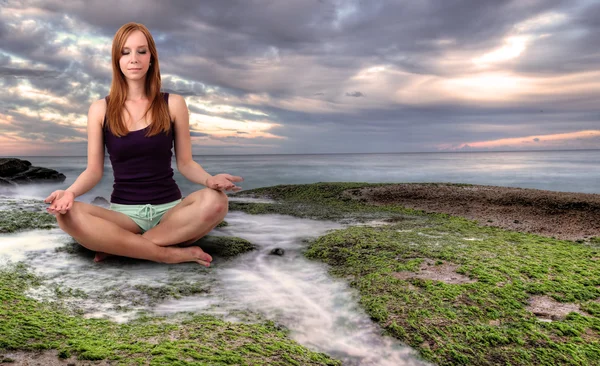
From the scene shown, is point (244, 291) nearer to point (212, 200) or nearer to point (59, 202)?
point (212, 200)

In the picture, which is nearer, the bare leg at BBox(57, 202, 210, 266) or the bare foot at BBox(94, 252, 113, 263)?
the bare leg at BBox(57, 202, 210, 266)

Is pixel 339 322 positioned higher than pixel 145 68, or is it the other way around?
pixel 145 68

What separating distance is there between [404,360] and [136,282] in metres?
2.53

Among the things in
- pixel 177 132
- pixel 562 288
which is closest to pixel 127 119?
pixel 177 132

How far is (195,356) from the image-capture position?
251 centimetres

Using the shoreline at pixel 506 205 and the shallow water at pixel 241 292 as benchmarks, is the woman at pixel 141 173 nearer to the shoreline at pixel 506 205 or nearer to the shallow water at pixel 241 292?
the shallow water at pixel 241 292

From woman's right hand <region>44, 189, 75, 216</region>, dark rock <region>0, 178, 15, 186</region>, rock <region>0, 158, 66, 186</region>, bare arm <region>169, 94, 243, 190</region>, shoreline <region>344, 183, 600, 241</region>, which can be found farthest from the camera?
rock <region>0, 158, 66, 186</region>

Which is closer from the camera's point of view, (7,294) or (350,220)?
(7,294)

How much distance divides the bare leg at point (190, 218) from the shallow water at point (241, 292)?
319 mm

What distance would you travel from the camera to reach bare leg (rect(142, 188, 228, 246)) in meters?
4.45

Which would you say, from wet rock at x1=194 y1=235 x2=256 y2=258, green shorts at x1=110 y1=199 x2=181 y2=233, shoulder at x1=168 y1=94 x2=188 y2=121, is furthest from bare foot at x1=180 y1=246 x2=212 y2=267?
shoulder at x1=168 y1=94 x2=188 y2=121

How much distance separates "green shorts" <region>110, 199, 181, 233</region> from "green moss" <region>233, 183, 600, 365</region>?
1.84 metres

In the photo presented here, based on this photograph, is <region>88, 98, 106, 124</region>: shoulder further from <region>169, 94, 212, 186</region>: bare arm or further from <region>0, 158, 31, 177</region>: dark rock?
<region>0, 158, 31, 177</region>: dark rock

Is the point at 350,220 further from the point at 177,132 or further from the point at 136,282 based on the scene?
the point at 136,282
